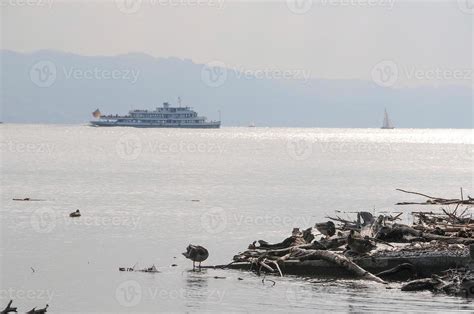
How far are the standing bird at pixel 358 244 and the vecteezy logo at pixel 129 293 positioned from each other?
5.28 meters

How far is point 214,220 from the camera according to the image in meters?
44.4

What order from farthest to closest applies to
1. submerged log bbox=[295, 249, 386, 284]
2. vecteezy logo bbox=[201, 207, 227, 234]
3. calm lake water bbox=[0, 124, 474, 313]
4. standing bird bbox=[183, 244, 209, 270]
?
vecteezy logo bbox=[201, 207, 227, 234] < standing bird bbox=[183, 244, 209, 270] < submerged log bbox=[295, 249, 386, 284] < calm lake water bbox=[0, 124, 474, 313]

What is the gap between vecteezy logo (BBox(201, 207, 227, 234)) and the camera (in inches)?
1596

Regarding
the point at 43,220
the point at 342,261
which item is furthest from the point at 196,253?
the point at 43,220

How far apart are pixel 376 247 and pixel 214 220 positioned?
18.5 meters

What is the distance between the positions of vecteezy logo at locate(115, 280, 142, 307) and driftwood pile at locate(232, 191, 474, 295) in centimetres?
291

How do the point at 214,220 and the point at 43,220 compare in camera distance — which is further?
the point at 214,220

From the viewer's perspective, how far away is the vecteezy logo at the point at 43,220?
39.5m
